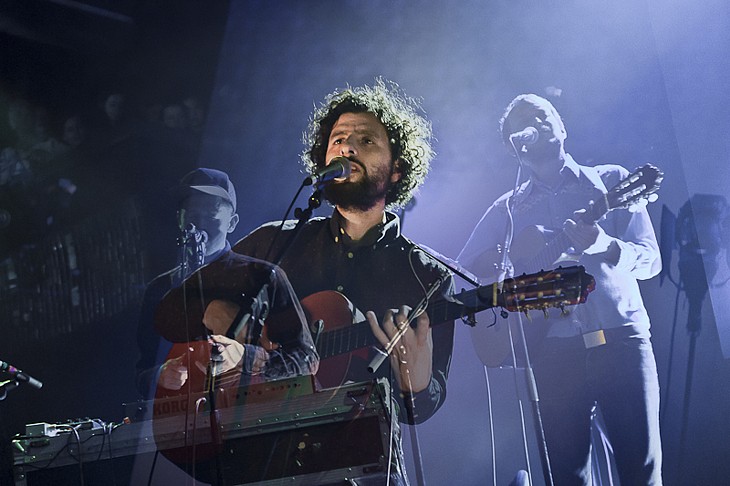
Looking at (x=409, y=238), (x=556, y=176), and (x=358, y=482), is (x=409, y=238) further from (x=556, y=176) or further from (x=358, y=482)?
(x=358, y=482)

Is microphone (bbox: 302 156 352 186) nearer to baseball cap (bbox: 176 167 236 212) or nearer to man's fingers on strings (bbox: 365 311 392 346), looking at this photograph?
man's fingers on strings (bbox: 365 311 392 346)

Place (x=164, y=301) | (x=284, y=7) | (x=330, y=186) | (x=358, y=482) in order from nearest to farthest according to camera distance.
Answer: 1. (x=358, y=482)
2. (x=330, y=186)
3. (x=164, y=301)
4. (x=284, y=7)

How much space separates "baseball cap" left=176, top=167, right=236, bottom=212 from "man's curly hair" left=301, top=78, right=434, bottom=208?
1.45 feet

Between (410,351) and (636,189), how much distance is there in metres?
1.13

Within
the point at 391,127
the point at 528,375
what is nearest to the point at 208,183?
the point at 391,127

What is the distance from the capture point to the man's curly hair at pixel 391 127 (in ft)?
10.7

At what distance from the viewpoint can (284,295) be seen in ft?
10.1

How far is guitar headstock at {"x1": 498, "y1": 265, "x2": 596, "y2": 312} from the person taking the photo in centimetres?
242

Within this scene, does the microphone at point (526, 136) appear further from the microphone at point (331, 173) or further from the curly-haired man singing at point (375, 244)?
the microphone at point (331, 173)

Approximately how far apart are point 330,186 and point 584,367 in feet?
4.37

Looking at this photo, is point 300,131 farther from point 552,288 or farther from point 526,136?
point 552,288

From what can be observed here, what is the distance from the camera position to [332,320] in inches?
117

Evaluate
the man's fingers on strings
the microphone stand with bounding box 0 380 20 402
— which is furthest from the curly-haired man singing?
the microphone stand with bounding box 0 380 20 402

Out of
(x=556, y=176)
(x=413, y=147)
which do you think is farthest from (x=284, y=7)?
(x=556, y=176)
